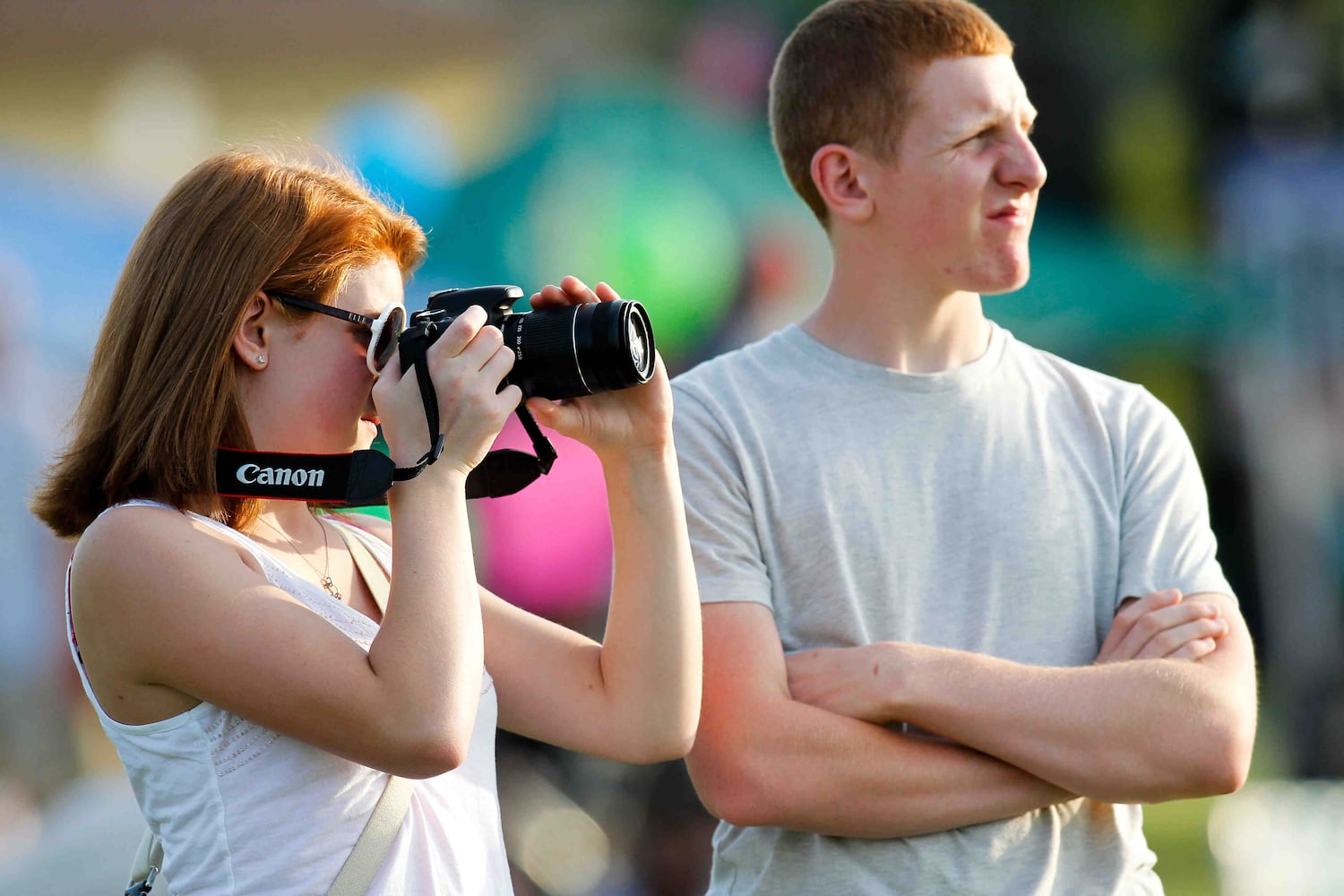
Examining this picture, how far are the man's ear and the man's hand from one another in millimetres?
730

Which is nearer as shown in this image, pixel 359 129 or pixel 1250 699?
pixel 1250 699

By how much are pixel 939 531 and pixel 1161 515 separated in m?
0.32

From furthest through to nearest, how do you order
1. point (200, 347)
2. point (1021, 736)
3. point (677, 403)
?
point (677, 403), point (1021, 736), point (200, 347)

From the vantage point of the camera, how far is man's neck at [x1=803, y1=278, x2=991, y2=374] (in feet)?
7.01

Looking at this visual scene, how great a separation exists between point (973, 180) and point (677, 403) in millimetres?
557

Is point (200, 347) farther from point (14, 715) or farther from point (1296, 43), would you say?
point (1296, 43)

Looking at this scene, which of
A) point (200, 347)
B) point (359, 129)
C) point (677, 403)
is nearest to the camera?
point (200, 347)

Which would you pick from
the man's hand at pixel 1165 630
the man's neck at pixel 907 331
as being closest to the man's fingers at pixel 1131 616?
the man's hand at pixel 1165 630

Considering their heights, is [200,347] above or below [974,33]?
below

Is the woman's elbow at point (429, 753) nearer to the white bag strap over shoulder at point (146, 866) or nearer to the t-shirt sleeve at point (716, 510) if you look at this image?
the white bag strap over shoulder at point (146, 866)

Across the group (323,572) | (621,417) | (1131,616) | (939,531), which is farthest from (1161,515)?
(323,572)

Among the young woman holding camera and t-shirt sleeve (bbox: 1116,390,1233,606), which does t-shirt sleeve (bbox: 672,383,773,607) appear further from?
t-shirt sleeve (bbox: 1116,390,1233,606)

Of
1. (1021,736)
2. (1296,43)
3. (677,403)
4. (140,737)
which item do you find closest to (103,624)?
(140,737)

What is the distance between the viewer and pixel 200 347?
1.61m
